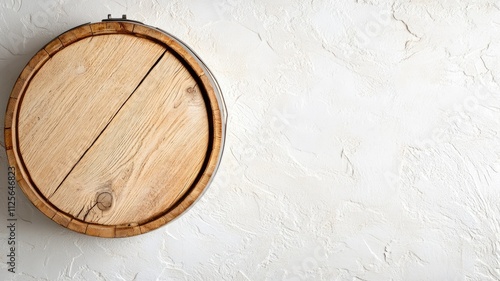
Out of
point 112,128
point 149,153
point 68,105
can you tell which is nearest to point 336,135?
point 149,153

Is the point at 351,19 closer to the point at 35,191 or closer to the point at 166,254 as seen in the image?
the point at 166,254

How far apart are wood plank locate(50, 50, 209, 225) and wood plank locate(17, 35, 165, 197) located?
36 mm

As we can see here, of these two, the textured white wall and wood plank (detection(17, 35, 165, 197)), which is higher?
the textured white wall

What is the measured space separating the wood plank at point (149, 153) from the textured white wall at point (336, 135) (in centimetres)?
26

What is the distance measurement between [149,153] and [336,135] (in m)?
0.68

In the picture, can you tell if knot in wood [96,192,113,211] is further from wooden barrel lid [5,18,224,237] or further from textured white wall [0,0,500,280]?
textured white wall [0,0,500,280]

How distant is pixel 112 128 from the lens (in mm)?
1899

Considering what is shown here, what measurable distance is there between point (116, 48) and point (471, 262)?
1.44 m

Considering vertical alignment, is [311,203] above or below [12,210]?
above

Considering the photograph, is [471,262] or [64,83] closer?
[64,83]

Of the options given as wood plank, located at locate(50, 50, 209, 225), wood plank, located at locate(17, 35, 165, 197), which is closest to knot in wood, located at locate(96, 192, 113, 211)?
wood plank, located at locate(50, 50, 209, 225)

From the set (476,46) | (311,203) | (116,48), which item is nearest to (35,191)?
(116,48)

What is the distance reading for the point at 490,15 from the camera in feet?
6.87

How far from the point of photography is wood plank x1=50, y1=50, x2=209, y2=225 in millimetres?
1889
